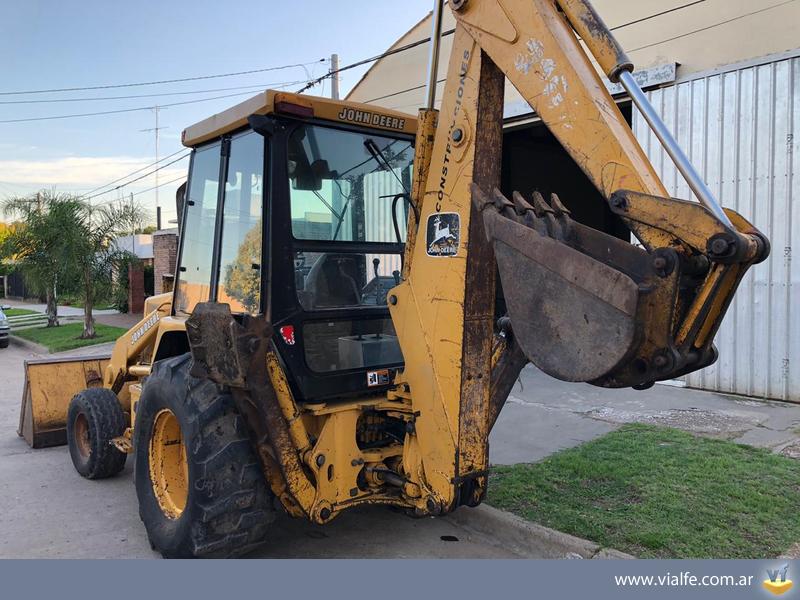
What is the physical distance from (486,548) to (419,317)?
6.19 feet

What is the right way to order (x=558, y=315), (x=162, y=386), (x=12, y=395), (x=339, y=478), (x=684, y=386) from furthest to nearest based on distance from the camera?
(x=12, y=395) → (x=684, y=386) → (x=162, y=386) → (x=339, y=478) → (x=558, y=315)

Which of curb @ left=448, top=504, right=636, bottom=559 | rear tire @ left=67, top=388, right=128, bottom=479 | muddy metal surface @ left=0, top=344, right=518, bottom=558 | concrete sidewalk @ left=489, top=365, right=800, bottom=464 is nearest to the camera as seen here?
curb @ left=448, top=504, right=636, bottom=559

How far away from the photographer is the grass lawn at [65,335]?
1532 centimetres

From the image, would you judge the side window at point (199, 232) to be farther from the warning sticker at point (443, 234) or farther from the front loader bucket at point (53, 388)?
the front loader bucket at point (53, 388)

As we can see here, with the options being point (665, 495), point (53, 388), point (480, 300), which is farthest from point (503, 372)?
point (53, 388)

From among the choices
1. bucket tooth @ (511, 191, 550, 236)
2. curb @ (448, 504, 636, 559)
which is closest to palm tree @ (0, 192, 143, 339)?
curb @ (448, 504, 636, 559)

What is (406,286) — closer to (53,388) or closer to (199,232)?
(199,232)

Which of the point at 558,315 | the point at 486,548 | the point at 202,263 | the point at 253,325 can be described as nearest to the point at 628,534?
the point at 486,548

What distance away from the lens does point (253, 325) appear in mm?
3408

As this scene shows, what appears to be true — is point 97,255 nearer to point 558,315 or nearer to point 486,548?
point 486,548

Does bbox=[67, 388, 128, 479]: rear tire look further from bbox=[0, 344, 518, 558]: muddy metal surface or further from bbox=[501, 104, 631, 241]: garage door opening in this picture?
bbox=[501, 104, 631, 241]: garage door opening

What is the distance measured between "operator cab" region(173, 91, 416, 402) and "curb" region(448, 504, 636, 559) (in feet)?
4.15

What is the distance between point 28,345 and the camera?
1669cm

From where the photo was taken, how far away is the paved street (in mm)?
4406
